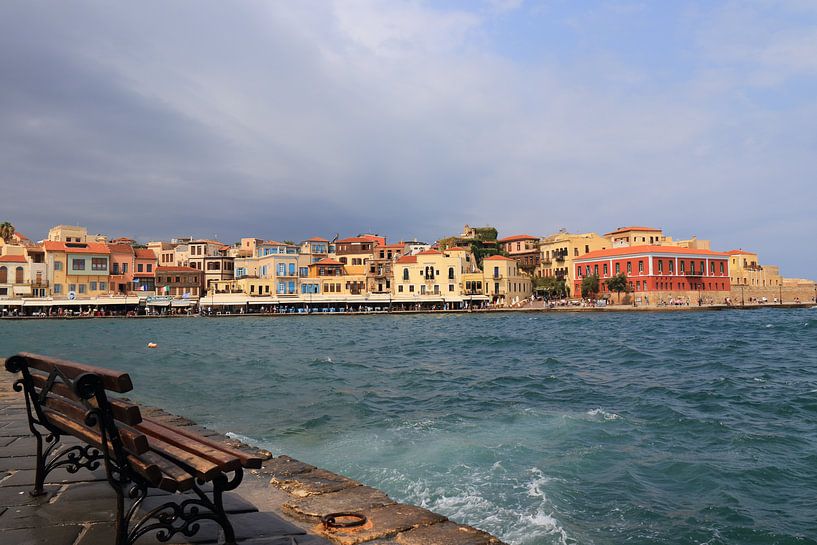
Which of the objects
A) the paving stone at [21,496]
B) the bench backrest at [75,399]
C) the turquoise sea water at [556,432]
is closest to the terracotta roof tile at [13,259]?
the turquoise sea water at [556,432]

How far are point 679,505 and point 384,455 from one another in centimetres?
373

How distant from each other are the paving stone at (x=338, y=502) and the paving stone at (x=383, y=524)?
6.0 inches

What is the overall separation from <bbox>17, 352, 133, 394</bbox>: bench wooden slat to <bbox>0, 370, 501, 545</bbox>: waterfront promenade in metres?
0.97

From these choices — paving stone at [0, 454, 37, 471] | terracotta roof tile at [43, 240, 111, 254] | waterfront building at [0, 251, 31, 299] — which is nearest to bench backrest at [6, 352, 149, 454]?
paving stone at [0, 454, 37, 471]

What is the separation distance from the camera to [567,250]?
77.1 metres

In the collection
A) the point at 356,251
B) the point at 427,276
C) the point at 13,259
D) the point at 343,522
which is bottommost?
the point at 343,522

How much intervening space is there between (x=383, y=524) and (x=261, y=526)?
87 centimetres

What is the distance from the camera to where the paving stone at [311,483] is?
4766mm

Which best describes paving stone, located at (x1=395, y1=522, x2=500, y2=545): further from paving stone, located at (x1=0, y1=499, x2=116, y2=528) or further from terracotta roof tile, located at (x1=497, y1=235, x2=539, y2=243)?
terracotta roof tile, located at (x1=497, y1=235, x2=539, y2=243)

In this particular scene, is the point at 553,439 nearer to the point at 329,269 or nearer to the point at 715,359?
the point at 715,359

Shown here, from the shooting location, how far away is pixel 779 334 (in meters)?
29.4

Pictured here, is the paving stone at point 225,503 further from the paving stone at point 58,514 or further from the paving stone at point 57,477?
the paving stone at point 57,477

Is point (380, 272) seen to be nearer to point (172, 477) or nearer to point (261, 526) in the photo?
point (261, 526)

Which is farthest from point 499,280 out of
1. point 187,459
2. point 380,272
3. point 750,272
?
point 187,459
